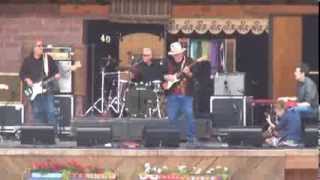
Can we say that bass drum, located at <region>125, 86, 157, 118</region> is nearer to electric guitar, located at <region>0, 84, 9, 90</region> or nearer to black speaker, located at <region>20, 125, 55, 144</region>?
black speaker, located at <region>20, 125, 55, 144</region>

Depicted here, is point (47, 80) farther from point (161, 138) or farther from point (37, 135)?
point (161, 138)

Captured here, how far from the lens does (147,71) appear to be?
13586 millimetres

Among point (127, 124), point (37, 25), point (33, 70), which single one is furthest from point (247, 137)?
point (37, 25)

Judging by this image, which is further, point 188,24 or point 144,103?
point 188,24

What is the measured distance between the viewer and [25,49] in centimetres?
1564

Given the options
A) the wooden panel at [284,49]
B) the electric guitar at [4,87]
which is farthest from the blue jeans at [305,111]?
the electric guitar at [4,87]

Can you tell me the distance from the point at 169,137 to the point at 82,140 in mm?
1102

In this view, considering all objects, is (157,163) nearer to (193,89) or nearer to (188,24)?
(193,89)

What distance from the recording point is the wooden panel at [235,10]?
1588cm

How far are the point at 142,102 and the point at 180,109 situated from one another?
96 centimetres

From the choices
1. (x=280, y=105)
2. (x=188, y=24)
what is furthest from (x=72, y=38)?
(x=280, y=105)

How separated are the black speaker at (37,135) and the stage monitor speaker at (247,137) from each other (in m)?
2.29

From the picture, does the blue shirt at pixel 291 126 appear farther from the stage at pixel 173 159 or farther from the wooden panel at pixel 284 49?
the wooden panel at pixel 284 49

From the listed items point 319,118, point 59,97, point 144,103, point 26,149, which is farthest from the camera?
point 59,97
